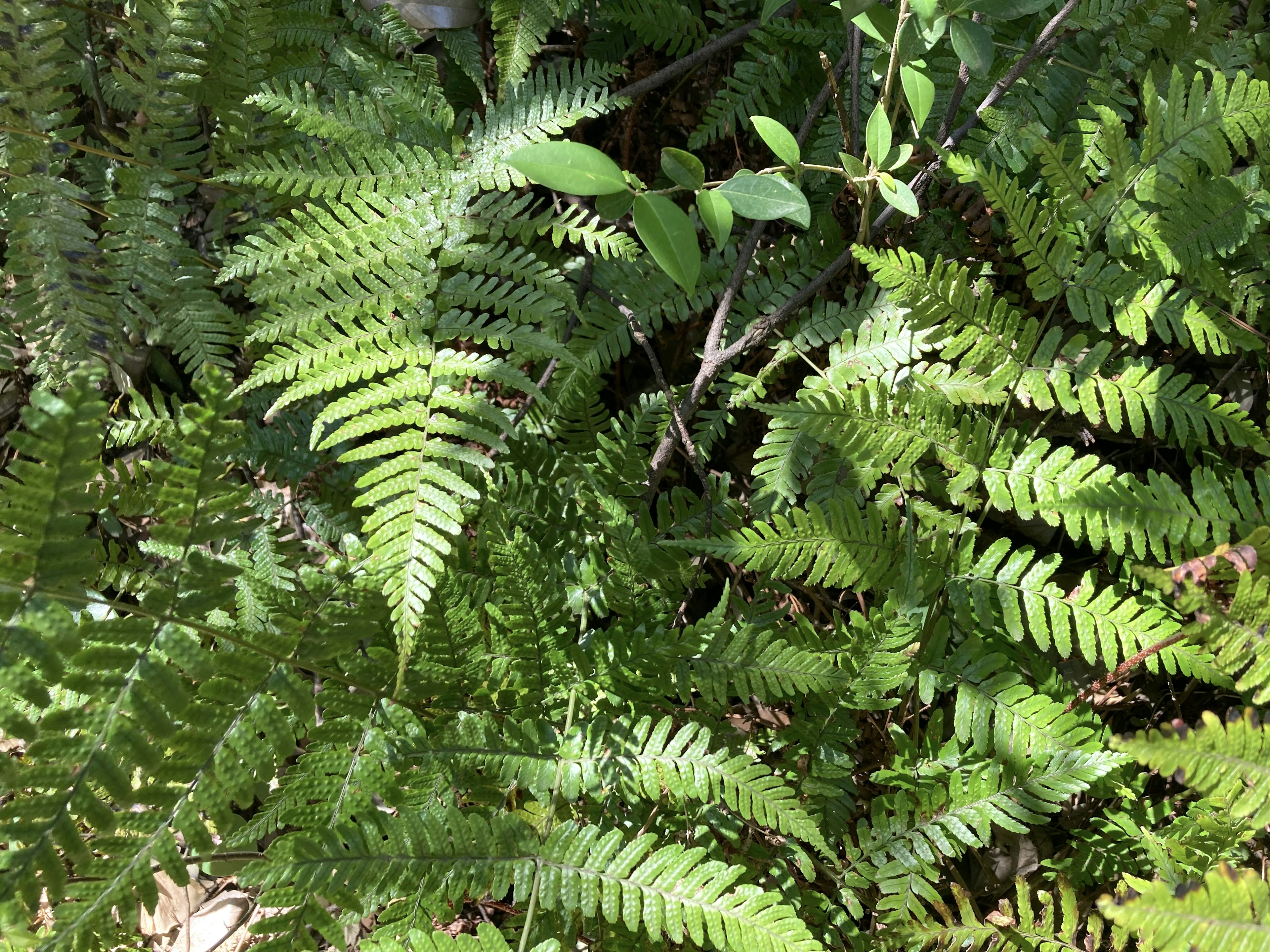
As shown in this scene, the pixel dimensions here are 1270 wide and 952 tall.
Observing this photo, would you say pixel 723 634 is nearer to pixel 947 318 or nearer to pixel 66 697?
pixel 947 318

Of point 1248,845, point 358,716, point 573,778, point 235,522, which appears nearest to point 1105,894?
point 1248,845

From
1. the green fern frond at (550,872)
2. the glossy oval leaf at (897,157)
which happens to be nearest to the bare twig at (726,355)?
the glossy oval leaf at (897,157)

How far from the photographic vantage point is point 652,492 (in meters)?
2.69

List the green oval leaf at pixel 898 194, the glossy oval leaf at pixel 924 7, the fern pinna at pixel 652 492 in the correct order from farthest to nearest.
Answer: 1. the green oval leaf at pixel 898 194
2. the glossy oval leaf at pixel 924 7
3. the fern pinna at pixel 652 492

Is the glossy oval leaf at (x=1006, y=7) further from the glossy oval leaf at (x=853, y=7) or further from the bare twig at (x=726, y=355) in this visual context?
the bare twig at (x=726, y=355)

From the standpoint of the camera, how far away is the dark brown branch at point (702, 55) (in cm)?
288

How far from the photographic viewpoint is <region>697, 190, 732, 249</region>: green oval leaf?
2029 millimetres

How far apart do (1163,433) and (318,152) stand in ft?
8.17

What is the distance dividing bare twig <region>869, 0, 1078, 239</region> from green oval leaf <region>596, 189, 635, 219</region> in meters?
0.85

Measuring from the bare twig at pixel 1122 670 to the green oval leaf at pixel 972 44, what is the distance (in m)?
1.47

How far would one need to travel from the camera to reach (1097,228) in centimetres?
226

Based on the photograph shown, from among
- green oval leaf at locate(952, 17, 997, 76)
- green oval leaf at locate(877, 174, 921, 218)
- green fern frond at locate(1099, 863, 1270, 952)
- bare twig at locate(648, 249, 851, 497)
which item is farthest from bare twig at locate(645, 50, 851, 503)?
green fern frond at locate(1099, 863, 1270, 952)

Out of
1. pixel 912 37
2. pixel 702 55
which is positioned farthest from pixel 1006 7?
pixel 702 55

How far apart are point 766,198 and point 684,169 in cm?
22
